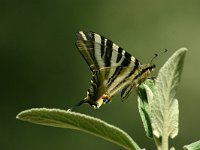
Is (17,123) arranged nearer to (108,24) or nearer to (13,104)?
(13,104)

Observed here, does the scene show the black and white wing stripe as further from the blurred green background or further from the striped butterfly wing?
the blurred green background

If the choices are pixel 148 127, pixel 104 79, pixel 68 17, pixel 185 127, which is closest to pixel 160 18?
pixel 68 17

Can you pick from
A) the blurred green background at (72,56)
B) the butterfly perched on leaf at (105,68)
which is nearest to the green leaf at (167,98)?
the butterfly perched on leaf at (105,68)

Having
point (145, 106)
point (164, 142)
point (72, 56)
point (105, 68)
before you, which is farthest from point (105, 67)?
point (72, 56)

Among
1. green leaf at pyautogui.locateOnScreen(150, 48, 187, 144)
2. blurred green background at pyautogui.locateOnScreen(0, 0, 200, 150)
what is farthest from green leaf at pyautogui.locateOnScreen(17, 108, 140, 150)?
blurred green background at pyautogui.locateOnScreen(0, 0, 200, 150)

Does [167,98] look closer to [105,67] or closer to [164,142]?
[164,142]

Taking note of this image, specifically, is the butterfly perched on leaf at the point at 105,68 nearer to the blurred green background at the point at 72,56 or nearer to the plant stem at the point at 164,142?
the plant stem at the point at 164,142
